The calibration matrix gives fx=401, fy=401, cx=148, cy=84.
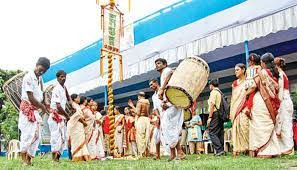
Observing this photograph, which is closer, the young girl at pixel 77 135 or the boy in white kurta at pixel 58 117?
the boy in white kurta at pixel 58 117

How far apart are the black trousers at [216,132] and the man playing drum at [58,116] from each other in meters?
2.79

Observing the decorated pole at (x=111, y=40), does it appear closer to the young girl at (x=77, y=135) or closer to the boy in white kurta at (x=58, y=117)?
the young girl at (x=77, y=135)

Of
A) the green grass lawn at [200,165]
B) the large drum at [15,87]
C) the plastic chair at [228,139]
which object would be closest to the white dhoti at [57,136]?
the green grass lawn at [200,165]

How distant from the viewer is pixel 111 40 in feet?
26.2

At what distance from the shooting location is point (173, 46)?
10547 millimetres

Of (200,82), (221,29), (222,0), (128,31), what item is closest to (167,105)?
(200,82)

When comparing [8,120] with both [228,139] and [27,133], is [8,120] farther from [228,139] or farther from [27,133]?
[27,133]

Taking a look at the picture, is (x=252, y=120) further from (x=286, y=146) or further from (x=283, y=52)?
(x=283, y=52)

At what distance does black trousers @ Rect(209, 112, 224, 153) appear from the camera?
7621 millimetres

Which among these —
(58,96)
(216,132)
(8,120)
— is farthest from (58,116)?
(8,120)

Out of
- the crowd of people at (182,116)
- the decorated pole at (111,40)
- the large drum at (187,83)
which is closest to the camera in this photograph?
the large drum at (187,83)

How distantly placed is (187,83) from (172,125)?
0.75m

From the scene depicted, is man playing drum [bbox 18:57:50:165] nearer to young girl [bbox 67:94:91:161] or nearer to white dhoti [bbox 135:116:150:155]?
young girl [bbox 67:94:91:161]

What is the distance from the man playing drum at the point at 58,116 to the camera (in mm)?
6565
